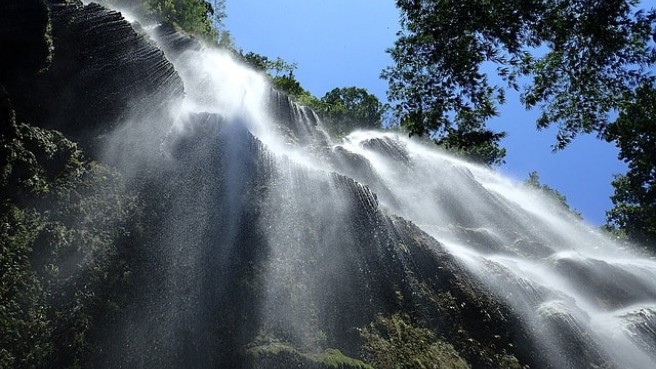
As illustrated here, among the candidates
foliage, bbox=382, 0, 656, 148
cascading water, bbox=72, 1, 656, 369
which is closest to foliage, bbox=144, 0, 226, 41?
cascading water, bbox=72, 1, 656, 369

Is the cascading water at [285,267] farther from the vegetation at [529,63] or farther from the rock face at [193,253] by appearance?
the vegetation at [529,63]

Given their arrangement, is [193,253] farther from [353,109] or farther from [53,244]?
[353,109]

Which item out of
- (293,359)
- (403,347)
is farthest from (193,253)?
(403,347)

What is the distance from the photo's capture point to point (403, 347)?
1208cm

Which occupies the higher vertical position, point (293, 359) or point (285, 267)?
point (285, 267)

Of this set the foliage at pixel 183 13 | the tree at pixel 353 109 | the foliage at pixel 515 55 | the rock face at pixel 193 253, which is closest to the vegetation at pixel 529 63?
the foliage at pixel 515 55

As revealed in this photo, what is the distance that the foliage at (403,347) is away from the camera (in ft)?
38.0

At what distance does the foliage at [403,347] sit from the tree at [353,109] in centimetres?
4612

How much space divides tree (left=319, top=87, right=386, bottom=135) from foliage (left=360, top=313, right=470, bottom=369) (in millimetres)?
46121

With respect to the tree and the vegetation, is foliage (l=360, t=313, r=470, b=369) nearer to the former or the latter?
the vegetation

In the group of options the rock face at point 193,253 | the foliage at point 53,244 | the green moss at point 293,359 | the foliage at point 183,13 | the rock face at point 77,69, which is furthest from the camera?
the foliage at point 183,13

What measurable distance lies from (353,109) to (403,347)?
180 ft

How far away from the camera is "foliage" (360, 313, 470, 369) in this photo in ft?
38.0

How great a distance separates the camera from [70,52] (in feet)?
45.4
